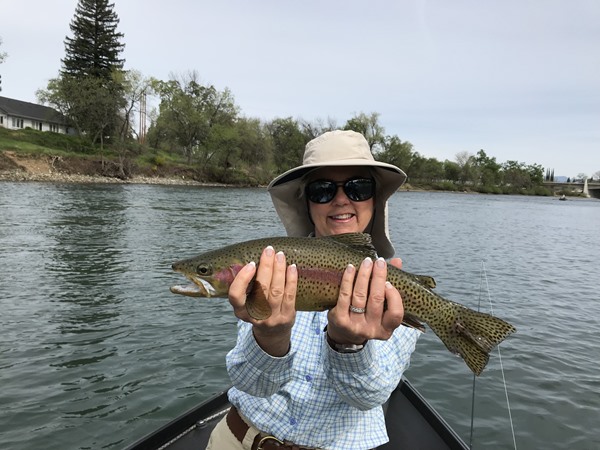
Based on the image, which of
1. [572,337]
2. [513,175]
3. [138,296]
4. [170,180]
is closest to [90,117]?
[170,180]

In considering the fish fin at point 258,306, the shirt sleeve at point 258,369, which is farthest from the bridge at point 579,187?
the fish fin at point 258,306

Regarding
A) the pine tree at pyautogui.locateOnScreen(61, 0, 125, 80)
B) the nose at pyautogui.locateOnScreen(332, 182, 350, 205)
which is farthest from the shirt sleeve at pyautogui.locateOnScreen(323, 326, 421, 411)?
the pine tree at pyautogui.locateOnScreen(61, 0, 125, 80)

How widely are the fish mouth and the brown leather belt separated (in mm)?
772

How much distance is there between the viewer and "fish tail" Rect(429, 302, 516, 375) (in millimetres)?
2518

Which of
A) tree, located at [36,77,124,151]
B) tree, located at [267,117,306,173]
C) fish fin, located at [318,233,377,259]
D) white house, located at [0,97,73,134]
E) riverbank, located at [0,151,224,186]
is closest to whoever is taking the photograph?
fish fin, located at [318,233,377,259]

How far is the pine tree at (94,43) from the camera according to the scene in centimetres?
7062

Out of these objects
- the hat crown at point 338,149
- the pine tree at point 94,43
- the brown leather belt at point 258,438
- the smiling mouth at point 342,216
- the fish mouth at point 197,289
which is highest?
the pine tree at point 94,43

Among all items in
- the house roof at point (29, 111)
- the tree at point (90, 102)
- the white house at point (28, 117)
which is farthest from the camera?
the white house at point (28, 117)

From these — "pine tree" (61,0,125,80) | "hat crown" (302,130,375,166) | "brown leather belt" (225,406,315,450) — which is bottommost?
"brown leather belt" (225,406,315,450)

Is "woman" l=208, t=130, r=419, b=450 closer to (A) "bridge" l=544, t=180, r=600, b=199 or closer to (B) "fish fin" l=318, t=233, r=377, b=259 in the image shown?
(B) "fish fin" l=318, t=233, r=377, b=259

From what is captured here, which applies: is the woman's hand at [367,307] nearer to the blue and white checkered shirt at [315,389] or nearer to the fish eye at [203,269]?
the blue and white checkered shirt at [315,389]

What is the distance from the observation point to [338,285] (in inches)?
98.6

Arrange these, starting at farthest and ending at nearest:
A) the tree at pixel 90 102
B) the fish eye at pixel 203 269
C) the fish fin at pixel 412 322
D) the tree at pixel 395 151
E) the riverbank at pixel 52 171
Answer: the tree at pixel 395 151 → the tree at pixel 90 102 → the riverbank at pixel 52 171 → the fish eye at pixel 203 269 → the fish fin at pixel 412 322

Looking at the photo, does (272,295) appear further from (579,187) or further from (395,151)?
(579,187)
